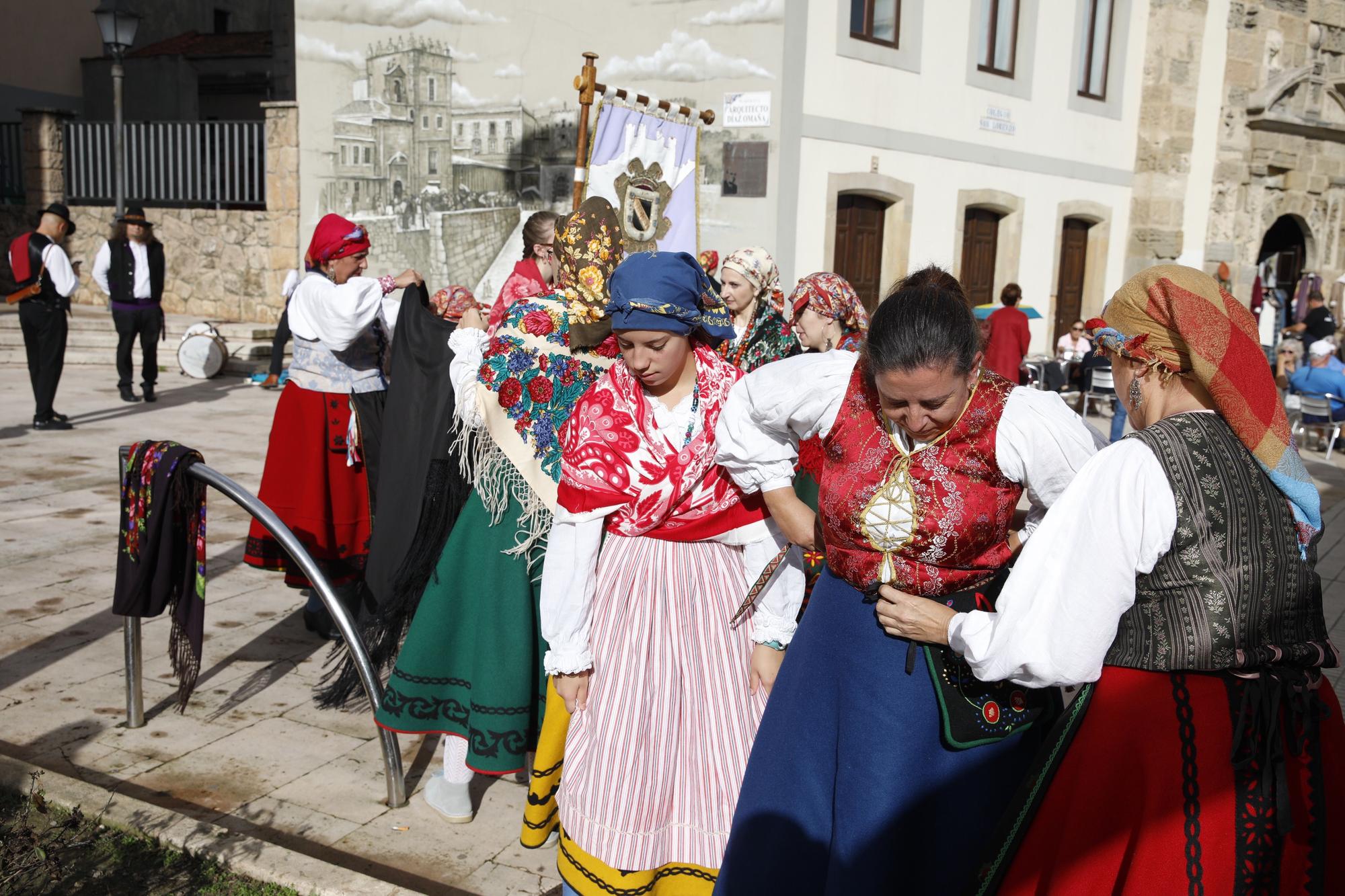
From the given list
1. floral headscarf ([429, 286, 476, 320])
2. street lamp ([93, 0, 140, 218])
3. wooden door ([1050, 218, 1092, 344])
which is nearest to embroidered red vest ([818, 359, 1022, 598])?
floral headscarf ([429, 286, 476, 320])

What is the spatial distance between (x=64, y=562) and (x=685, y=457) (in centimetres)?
470

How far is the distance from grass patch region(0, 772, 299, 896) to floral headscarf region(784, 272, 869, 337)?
9.73 ft

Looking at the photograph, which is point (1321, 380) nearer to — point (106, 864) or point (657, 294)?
point (657, 294)

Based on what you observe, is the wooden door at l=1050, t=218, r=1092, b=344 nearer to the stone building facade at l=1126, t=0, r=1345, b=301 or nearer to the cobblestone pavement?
the stone building facade at l=1126, t=0, r=1345, b=301

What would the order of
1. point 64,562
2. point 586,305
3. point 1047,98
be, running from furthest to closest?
point 1047,98, point 64,562, point 586,305

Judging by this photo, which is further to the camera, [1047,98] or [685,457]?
[1047,98]

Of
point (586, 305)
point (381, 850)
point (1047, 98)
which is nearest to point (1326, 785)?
point (586, 305)

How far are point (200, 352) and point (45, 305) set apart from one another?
3237 millimetres

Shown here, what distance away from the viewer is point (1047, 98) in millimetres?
15219

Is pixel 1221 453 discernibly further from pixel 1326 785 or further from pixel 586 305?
pixel 586 305

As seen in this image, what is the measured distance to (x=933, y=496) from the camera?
215 centimetres

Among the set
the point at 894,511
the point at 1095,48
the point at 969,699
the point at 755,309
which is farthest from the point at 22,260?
the point at 1095,48


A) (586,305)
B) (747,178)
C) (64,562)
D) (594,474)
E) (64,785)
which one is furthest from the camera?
(747,178)

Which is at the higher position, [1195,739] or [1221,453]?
[1221,453]
